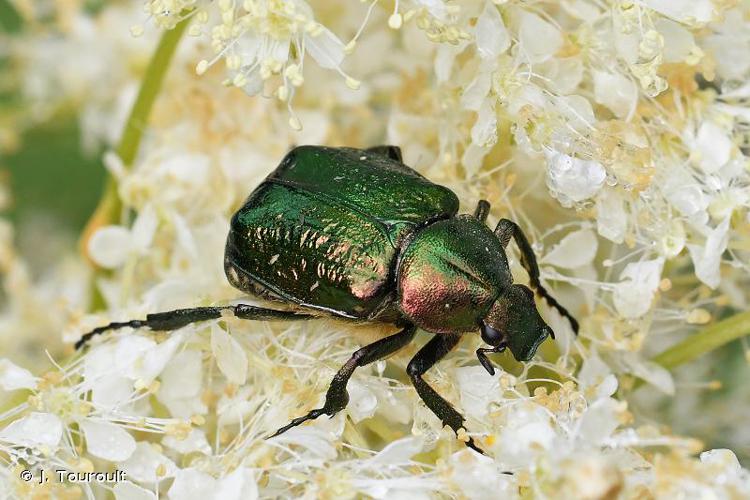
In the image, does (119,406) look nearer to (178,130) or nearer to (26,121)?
(178,130)

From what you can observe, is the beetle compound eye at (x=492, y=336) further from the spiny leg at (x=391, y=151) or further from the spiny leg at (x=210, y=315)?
the spiny leg at (x=391, y=151)

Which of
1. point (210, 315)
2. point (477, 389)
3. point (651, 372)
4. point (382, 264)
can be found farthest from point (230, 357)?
point (651, 372)

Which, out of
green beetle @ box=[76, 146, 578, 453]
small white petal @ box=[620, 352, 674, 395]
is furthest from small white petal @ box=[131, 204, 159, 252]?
small white petal @ box=[620, 352, 674, 395]

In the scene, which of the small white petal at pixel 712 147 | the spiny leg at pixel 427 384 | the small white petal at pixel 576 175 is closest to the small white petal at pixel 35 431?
the spiny leg at pixel 427 384

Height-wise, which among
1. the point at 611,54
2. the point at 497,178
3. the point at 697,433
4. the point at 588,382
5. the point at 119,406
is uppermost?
the point at 611,54

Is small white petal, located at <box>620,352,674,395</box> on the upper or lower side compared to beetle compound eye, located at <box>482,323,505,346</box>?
lower

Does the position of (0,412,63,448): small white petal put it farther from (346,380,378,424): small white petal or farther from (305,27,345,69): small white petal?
(305,27,345,69): small white petal

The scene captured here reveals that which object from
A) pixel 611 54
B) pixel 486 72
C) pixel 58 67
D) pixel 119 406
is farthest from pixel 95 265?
pixel 611 54
